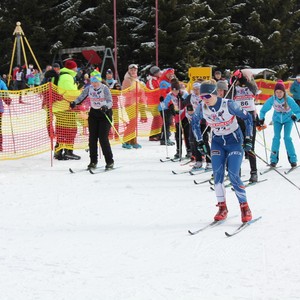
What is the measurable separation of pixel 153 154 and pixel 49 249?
23.8 ft

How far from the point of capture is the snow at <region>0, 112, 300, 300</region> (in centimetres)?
452

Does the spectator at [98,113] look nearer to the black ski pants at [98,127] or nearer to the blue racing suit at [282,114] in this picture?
the black ski pants at [98,127]

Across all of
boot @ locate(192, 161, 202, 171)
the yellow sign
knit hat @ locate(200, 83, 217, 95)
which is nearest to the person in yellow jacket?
boot @ locate(192, 161, 202, 171)

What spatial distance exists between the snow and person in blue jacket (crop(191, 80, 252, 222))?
0.99ft

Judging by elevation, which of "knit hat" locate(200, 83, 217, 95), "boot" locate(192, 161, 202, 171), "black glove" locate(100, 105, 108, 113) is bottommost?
"boot" locate(192, 161, 202, 171)

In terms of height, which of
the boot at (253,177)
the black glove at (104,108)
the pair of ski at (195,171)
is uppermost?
the black glove at (104,108)

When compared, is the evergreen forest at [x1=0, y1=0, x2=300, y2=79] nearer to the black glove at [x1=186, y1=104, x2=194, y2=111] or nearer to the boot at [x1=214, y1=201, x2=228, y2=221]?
the black glove at [x1=186, y1=104, x2=194, y2=111]

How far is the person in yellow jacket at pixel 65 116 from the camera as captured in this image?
38.0ft

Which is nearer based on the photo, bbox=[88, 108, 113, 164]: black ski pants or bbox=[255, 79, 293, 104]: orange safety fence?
bbox=[88, 108, 113, 164]: black ski pants

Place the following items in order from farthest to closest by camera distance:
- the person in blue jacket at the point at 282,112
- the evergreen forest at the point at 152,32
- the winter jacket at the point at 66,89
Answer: the evergreen forest at the point at 152,32
the winter jacket at the point at 66,89
the person in blue jacket at the point at 282,112

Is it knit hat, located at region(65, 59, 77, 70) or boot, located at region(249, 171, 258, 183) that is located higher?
knit hat, located at region(65, 59, 77, 70)

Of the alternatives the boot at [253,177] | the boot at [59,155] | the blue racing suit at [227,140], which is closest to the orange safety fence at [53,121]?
the boot at [59,155]

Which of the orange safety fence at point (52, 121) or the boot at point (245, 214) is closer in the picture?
the boot at point (245, 214)

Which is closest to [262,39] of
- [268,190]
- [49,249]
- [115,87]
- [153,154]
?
[115,87]
